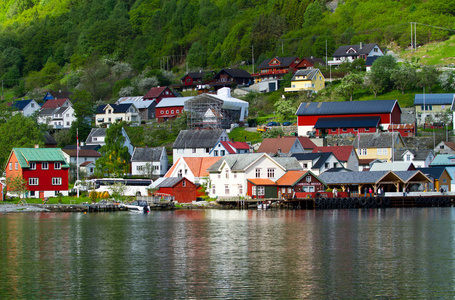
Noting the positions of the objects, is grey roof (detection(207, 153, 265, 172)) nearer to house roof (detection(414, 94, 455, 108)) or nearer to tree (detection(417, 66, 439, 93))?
house roof (detection(414, 94, 455, 108))

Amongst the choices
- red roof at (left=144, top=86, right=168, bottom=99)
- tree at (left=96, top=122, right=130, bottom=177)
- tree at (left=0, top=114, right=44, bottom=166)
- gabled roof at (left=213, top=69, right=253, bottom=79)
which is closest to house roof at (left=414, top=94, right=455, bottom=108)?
gabled roof at (left=213, top=69, right=253, bottom=79)

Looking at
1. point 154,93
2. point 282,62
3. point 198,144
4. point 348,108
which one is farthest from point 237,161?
point 282,62

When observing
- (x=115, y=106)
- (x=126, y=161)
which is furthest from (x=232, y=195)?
(x=115, y=106)

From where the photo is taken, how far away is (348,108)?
104 meters

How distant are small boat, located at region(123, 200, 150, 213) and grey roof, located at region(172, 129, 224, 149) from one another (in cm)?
2757

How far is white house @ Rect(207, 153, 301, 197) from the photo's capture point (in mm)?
77938

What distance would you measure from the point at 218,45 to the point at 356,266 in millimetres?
155821

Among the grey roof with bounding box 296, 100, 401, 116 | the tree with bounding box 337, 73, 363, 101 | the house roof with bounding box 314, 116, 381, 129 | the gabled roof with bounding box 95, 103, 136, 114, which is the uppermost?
the tree with bounding box 337, 73, 363, 101

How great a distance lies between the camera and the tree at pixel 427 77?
4449 inches

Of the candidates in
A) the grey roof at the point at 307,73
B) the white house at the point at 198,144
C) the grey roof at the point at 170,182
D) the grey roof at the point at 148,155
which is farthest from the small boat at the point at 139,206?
the grey roof at the point at 307,73

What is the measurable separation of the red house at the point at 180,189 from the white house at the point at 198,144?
2071 centimetres

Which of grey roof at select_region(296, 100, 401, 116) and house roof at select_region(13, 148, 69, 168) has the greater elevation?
grey roof at select_region(296, 100, 401, 116)

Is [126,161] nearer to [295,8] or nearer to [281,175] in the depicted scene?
[281,175]

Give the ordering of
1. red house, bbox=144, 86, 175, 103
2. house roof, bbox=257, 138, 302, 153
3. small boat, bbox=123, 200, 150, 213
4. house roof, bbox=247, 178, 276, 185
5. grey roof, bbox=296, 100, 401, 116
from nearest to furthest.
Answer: small boat, bbox=123, 200, 150, 213, house roof, bbox=247, 178, 276, 185, house roof, bbox=257, 138, 302, 153, grey roof, bbox=296, 100, 401, 116, red house, bbox=144, 86, 175, 103
